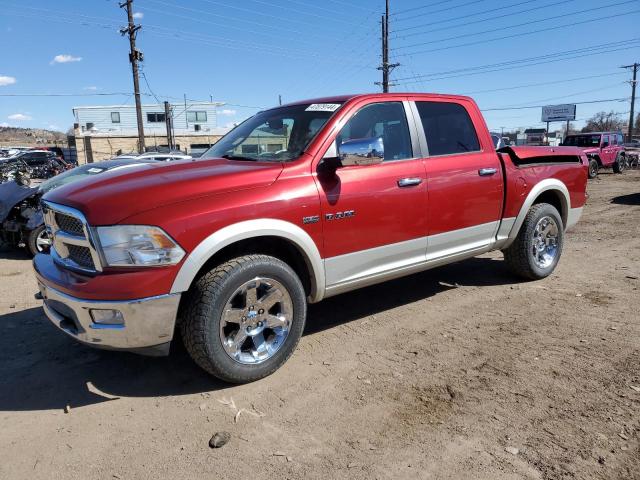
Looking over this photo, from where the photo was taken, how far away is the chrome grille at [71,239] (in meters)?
2.94

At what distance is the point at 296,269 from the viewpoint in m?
3.71

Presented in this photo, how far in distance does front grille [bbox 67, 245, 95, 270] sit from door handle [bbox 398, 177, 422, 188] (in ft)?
7.70

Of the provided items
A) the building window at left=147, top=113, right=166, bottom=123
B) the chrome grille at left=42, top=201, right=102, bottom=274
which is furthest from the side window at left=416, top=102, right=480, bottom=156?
the building window at left=147, top=113, right=166, bottom=123

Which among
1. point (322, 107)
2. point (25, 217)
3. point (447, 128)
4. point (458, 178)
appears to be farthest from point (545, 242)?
point (25, 217)

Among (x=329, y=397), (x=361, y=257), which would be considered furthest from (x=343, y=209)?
(x=329, y=397)

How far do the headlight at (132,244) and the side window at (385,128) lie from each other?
1.56 metres

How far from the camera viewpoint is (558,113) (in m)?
57.8

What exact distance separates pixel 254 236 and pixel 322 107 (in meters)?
1.43

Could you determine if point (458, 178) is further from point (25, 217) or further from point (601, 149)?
point (601, 149)

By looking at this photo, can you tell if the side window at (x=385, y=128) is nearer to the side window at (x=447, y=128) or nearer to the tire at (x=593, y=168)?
the side window at (x=447, y=128)

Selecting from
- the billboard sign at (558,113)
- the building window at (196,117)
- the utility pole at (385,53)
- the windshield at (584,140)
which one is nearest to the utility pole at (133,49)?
the utility pole at (385,53)

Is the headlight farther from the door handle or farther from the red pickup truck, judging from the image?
the door handle

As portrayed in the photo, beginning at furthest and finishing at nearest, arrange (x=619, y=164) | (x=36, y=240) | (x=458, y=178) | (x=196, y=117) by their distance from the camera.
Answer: (x=196, y=117) < (x=619, y=164) < (x=36, y=240) < (x=458, y=178)

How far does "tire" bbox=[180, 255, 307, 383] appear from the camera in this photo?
3.06 metres
